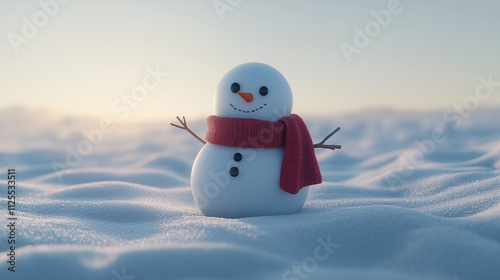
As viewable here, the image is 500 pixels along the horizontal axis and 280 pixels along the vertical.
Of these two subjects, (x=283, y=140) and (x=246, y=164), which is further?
(x=283, y=140)

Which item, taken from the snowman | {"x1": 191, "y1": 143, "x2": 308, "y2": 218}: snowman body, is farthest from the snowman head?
{"x1": 191, "y1": 143, "x2": 308, "y2": 218}: snowman body

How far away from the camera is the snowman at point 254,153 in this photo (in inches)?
132

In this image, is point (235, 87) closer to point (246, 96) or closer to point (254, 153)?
point (246, 96)

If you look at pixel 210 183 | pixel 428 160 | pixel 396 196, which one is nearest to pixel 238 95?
pixel 210 183

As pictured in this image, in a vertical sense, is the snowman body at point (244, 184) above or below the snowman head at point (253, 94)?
below

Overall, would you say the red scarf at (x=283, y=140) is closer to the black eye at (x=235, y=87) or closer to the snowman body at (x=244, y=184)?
the snowman body at (x=244, y=184)

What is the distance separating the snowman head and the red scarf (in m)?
0.07

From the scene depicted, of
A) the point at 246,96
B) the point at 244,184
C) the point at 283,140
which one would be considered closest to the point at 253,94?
the point at 246,96

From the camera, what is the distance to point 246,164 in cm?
335

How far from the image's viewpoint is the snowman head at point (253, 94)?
3412 mm

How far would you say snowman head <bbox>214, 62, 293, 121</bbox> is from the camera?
341 centimetres

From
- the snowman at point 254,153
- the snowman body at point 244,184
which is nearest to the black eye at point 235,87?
the snowman at point 254,153

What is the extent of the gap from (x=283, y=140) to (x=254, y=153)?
24 cm

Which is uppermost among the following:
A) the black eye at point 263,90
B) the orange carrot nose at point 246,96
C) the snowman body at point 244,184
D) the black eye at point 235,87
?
the black eye at point 235,87
